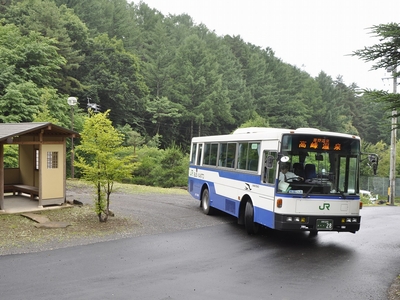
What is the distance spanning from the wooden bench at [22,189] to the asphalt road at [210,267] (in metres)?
5.80

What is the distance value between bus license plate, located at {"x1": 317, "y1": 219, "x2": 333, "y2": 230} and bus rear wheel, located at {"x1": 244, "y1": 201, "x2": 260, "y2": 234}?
2209 millimetres

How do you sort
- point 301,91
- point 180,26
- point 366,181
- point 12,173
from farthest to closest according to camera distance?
1. point 180,26
2. point 301,91
3. point 366,181
4. point 12,173

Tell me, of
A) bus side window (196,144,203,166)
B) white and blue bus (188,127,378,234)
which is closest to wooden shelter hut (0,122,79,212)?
bus side window (196,144,203,166)

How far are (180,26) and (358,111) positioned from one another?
45216 millimetres

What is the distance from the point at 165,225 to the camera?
526 inches

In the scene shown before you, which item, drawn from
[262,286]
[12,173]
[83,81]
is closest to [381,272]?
[262,286]

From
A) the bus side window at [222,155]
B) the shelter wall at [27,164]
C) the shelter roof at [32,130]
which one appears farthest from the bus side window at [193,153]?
the shelter wall at [27,164]

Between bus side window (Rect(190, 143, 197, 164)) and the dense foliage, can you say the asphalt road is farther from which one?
the dense foliage

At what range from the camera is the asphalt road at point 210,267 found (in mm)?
7156

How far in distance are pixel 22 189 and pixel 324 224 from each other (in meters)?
12.0

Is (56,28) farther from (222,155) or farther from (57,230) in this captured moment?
(57,230)

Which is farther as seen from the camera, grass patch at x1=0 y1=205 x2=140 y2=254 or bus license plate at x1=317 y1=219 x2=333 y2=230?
grass patch at x1=0 y1=205 x2=140 y2=254

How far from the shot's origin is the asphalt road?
23.5 ft

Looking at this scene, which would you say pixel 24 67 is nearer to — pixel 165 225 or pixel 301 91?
→ pixel 165 225
